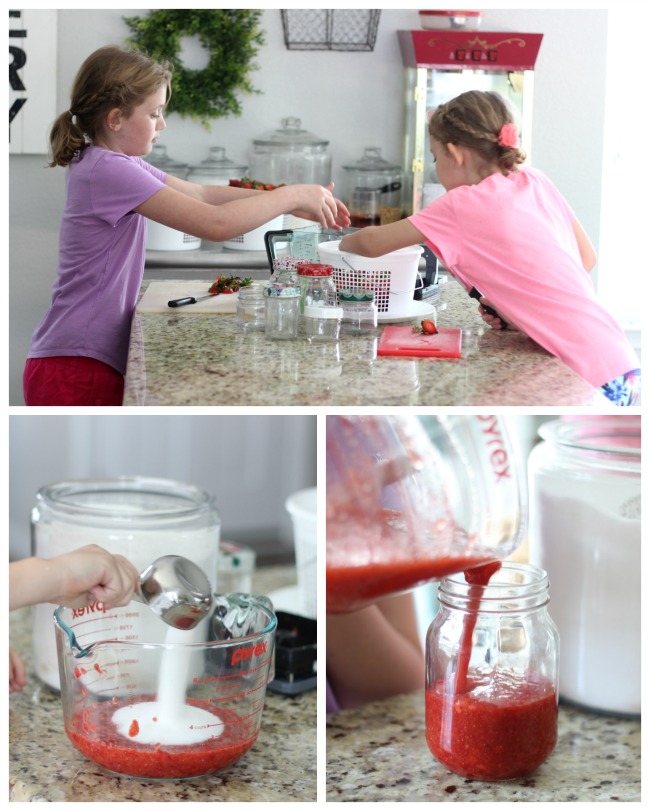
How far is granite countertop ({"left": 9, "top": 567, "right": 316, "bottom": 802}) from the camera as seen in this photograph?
855 mm

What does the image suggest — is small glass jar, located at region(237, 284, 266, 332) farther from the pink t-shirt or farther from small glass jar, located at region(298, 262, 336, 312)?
the pink t-shirt

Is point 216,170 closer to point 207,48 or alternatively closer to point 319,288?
point 207,48

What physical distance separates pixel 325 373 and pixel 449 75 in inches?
86.0

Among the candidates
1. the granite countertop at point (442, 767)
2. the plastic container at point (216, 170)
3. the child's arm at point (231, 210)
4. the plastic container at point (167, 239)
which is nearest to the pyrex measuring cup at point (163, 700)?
the granite countertop at point (442, 767)

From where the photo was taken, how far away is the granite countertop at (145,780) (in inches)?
33.7

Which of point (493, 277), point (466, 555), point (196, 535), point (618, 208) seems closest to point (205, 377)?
point (196, 535)

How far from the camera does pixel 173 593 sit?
2.86ft

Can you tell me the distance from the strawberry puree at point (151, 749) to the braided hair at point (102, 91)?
0.99 m

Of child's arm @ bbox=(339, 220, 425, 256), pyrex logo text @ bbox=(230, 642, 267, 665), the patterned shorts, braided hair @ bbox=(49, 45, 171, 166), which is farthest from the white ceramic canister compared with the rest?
braided hair @ bbox=(49, 45, 171, 166)

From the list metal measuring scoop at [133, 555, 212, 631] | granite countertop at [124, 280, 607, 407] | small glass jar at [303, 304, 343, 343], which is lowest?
metal measuring scoop at [133, 555, 212, 631]

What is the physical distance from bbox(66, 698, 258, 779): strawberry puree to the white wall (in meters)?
1.26

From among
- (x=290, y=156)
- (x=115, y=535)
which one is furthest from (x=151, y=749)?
(x=290, y=156)

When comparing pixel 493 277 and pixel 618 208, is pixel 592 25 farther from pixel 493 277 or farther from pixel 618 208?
pixel 493 277

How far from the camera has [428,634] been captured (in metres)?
0.95
